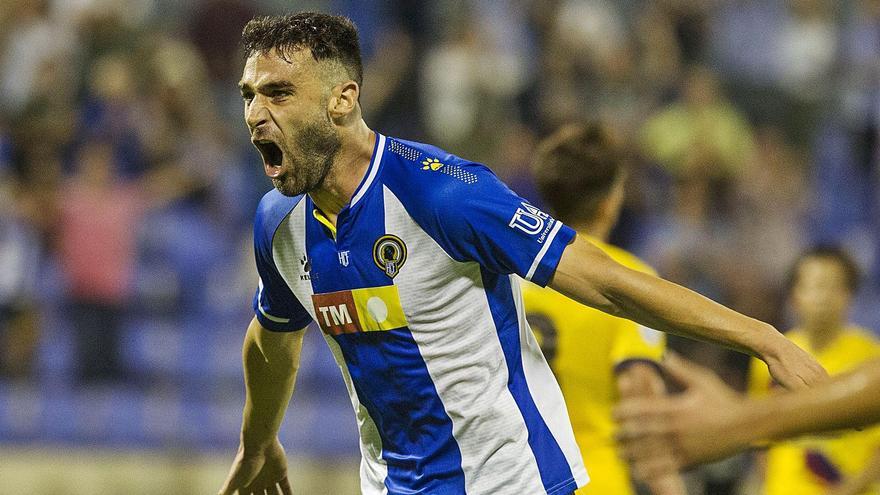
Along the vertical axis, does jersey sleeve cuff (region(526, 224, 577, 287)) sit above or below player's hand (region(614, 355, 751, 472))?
above

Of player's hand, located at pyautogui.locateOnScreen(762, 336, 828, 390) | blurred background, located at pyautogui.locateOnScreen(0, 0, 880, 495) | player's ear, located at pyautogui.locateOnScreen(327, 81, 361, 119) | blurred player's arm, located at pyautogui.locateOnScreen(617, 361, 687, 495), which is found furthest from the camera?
blurred background, located at pyautogui.locateOnScreen(0, 0, 880, 495)

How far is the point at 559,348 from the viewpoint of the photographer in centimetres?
449

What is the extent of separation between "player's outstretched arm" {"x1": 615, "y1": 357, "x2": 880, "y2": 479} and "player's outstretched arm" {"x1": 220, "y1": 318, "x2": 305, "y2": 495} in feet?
5.34

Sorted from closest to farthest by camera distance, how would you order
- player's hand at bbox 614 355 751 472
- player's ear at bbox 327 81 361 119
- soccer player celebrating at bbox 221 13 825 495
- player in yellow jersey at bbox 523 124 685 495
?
player's hand at bbox 614 355 751 472
soccer player celebrating at bbox 221 13 825 495
player's ear at bbox 327 81 361 119
player in yellow jersey at bbox 523 124 685 495

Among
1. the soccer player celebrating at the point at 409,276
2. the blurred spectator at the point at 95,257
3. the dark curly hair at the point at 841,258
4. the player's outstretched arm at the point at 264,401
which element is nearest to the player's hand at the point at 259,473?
the player's outstretched arm at the point at 264,401

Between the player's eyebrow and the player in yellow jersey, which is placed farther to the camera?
the player in yellow jersey

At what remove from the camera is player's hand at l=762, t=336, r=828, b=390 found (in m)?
2.90

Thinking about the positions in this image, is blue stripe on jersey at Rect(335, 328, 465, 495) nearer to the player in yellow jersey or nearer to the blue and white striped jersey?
the blue and white striped jersey

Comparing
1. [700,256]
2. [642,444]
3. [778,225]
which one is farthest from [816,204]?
[642,444]

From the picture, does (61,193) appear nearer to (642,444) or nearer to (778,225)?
(778,225)

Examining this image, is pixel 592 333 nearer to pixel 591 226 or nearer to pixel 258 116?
pixel 591 226

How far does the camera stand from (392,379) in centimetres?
350

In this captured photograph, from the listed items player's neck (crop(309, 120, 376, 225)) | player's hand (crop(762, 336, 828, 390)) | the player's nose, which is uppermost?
the player's nose

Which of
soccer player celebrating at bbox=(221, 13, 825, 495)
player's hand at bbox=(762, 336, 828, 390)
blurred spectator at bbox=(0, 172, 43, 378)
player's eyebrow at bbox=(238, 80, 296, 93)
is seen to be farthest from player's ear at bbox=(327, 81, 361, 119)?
blurred spectator at bbox=(0, 172, 43, 378)
